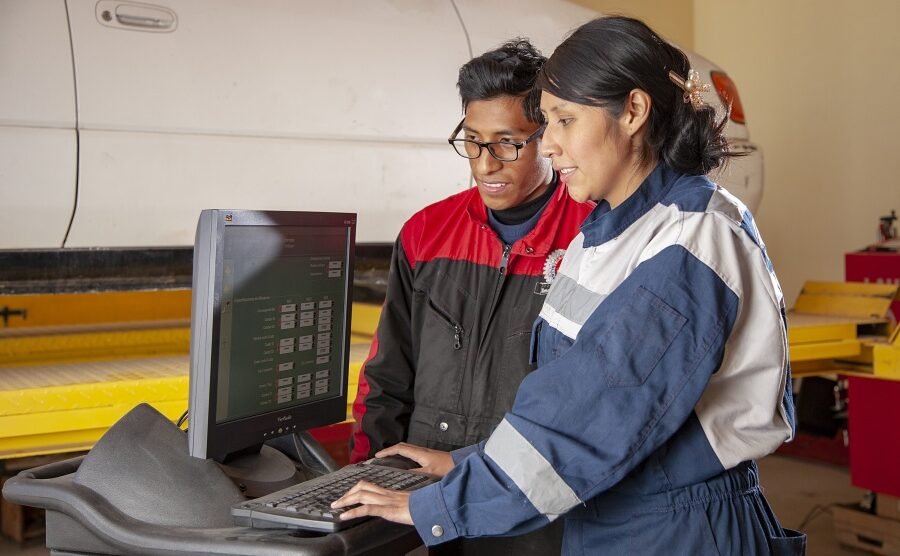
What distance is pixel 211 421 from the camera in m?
1.40

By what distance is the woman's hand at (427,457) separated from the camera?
5.36ft

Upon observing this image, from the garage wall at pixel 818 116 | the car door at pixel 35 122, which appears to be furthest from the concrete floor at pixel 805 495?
the car door at pixel 35 122

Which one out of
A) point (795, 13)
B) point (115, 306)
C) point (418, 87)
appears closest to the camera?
point (418, 87)

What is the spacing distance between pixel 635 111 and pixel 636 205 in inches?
5.2

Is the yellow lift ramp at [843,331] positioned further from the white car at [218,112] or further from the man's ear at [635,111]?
the man's ear at [635,111]

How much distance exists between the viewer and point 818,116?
6.04 m

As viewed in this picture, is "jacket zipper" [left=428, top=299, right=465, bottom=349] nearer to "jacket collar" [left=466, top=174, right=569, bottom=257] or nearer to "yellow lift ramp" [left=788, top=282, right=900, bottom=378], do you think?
"jacket collar" [left=466, top=174, right=569, bottom=257]

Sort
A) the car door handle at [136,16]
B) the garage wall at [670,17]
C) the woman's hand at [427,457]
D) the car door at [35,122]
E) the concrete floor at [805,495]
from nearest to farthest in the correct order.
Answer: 1. the woman's hand at [427,457]
2. the car door at [35,122]
3. the car door handle at [136,16]
4. the concrete floor at [805,495]
5. the garage wall at [670,17]

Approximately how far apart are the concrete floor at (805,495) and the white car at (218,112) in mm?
1725

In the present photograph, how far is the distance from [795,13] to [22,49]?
5115 millimetres

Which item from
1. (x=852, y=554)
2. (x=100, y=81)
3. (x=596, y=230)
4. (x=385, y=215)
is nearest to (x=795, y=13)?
(x=852, y=554)

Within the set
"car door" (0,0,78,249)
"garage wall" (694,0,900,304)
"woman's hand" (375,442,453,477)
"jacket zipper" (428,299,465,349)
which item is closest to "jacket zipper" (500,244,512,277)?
"jacket zipper" (428,299,465,349)

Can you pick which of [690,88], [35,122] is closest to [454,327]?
[690,88]

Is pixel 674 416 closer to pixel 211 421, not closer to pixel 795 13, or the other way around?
pixel 211 421
